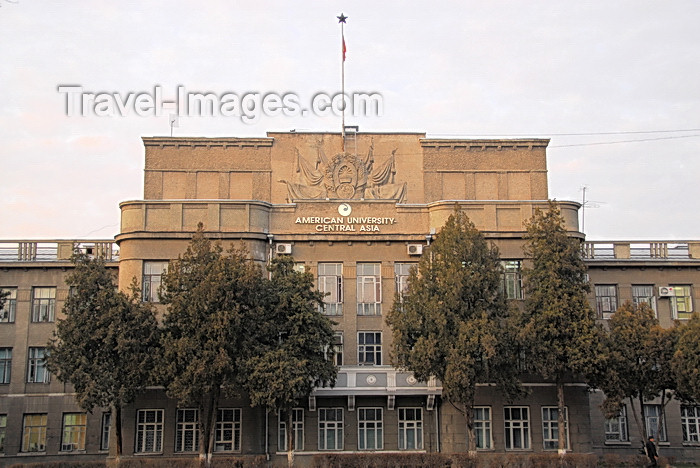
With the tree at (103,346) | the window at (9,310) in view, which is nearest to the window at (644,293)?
the tree at (103,346)

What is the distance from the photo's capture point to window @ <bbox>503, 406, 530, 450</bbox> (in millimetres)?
33688

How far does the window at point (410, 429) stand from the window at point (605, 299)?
1049 centimetres

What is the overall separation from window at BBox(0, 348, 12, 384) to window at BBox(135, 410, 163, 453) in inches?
300

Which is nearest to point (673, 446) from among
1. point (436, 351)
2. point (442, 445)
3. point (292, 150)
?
point (442, 445)

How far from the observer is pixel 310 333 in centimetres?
3050

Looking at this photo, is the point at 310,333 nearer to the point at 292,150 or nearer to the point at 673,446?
the point at 292,150

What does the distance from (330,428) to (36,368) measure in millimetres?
13827

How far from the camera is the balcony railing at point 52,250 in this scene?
124 ft

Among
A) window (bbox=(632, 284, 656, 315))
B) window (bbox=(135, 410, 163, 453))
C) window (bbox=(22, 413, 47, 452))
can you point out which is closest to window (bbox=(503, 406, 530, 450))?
window (bbox=(632, 284, 656, 315))

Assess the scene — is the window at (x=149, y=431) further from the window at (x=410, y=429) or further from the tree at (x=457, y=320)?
the tree at (x=457, y=320)

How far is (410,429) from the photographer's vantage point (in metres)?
33.8

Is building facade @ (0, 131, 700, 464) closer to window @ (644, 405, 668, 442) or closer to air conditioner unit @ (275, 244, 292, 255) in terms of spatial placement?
air conditioner unit @ (275, 244, 292, 255)

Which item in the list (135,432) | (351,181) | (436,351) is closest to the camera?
(436,351)

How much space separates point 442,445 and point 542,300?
7266mm
